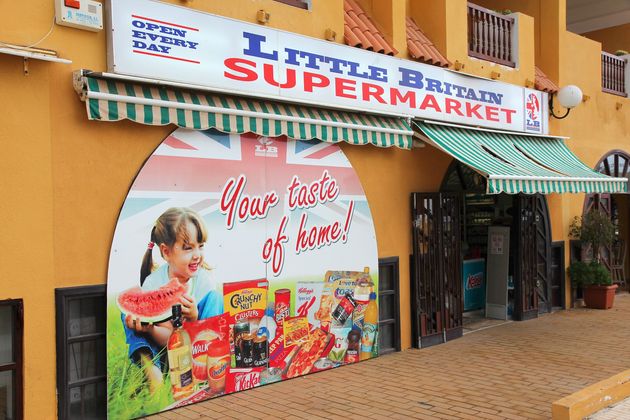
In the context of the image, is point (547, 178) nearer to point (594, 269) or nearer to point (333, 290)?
point (333, 290)

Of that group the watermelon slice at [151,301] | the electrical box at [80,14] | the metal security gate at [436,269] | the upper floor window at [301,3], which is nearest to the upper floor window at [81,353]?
the watermelon slice at [151,301]

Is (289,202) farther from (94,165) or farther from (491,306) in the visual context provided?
(491,306)

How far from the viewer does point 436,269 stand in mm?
9453

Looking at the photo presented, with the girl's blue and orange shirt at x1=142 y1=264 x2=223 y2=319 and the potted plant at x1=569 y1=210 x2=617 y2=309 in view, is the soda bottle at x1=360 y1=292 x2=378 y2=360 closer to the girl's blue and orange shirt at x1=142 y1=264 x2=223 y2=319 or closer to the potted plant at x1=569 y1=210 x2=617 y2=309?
the girl's blue and orange shirt at x1=142 y1=264 x2=223 y2=319

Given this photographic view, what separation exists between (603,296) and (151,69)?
10259 mm

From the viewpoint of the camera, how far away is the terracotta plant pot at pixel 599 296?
12288 mm

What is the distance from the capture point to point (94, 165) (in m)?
5.85

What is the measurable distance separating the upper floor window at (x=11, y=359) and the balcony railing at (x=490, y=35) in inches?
319

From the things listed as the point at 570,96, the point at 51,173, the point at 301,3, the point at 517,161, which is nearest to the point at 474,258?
the point at 517,161

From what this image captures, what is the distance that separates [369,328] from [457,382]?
4.88ft

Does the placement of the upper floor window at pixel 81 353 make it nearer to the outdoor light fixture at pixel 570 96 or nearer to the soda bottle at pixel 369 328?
the soda bottle at pixel 369 328

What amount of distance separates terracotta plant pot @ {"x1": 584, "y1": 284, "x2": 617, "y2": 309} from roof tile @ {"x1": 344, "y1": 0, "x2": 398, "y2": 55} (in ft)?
23.1

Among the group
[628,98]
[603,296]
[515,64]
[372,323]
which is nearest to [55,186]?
[372,323]

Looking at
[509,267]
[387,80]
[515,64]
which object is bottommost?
[509,267]
